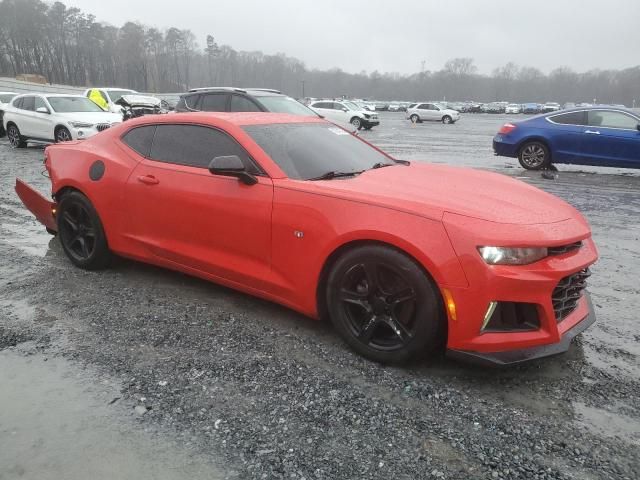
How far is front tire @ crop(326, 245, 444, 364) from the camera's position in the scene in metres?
2.74

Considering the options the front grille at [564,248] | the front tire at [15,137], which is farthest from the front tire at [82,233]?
the front tire at [15,137]

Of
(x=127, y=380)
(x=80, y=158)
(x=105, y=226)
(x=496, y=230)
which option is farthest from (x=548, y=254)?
(x=80, y=158)

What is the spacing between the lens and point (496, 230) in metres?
2.63

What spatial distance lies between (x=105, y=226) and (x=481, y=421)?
334 centimetres

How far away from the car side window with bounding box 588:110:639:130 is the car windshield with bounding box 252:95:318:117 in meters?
6.18

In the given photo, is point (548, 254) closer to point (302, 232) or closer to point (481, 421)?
point (481, 421)

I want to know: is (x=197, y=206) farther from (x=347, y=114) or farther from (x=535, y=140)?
(x=347, y=114)

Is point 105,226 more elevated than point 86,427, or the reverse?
point 105,226

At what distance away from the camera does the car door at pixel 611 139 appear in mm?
9883

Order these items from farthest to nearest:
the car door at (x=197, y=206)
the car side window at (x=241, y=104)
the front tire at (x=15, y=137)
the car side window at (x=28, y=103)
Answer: the front tire at (x=15, y=137) < the car side window at (x=28, y=103) < the car side window at (x=241, y=104) < the car door at (x=197, y=206)

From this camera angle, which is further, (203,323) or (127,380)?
(203,323)

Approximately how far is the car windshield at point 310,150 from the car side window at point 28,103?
12.6m

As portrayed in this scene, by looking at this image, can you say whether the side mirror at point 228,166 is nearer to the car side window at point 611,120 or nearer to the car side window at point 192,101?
the car side window at point 192,101

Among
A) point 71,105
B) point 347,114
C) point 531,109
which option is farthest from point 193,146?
point 531,109
